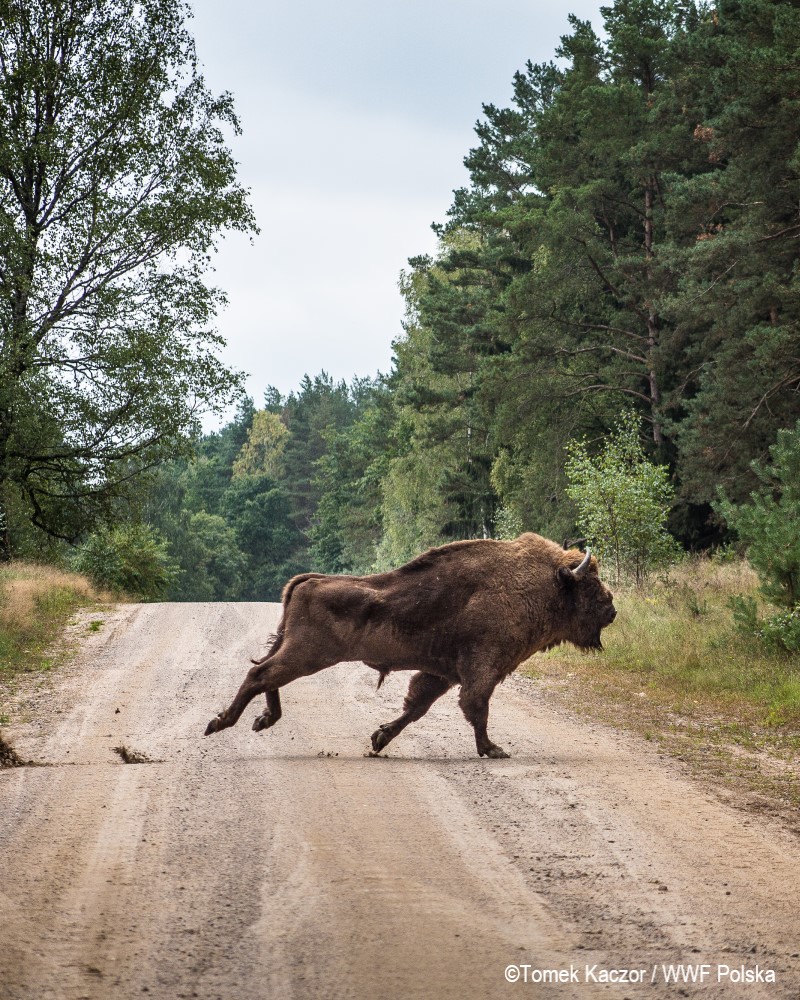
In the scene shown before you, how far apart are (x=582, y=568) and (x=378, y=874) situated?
481cm

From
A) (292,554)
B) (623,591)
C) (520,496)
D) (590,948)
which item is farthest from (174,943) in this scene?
(292,554)

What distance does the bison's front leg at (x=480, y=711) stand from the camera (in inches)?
335

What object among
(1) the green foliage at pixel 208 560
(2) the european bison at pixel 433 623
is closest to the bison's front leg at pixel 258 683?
(2) the european bison at pixel 433 623

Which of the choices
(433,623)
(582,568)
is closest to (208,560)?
(582,568)

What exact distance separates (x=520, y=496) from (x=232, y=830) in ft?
108

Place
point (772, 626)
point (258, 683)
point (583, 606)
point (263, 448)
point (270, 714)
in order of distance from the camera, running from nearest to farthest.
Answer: point (258, 683)
point (270, 714)
point (583, 606)
point (772, 626)
point (263, 448)

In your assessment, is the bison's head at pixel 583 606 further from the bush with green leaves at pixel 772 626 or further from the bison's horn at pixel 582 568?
the bush with green leaves at pixel 772 626

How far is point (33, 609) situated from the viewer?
64.4ft

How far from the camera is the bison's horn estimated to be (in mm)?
9337

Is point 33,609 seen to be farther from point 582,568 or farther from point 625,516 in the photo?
point 582,568

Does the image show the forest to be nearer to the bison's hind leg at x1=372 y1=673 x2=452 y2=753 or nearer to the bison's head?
the bison's head

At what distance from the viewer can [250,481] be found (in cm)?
10238

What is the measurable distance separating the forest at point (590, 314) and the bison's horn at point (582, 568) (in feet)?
27.4

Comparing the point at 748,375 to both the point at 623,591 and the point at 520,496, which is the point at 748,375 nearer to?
the point at 623,591
